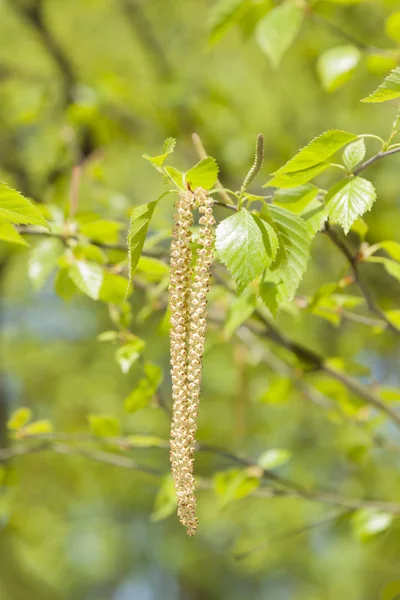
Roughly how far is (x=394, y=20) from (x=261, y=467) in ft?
4.52

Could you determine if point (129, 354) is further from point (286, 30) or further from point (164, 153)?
point (286, 30)

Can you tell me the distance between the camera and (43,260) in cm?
170

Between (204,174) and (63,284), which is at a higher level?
(204,174)

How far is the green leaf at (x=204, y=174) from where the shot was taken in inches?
40.4

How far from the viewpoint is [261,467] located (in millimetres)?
1978

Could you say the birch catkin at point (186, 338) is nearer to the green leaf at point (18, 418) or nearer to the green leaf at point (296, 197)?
the green leaf at point (296, 197)

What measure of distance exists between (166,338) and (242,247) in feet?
13.5

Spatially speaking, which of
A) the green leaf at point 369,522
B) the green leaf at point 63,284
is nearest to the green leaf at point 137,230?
the green leaf at point 63,284

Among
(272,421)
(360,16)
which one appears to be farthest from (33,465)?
(360,16)

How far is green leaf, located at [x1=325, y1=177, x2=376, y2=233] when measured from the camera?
3.53ft

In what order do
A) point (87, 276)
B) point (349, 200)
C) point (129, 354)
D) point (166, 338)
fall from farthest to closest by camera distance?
point (166, 338), point (129, 354), point (87, 276), point (349, 200)

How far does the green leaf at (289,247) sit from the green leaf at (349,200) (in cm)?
6

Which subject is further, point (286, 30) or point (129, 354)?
point (286, 30)

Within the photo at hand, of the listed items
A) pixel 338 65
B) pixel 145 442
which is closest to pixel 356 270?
pixel 145 442
